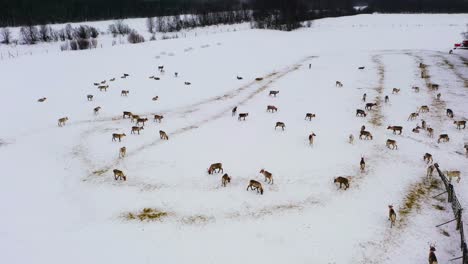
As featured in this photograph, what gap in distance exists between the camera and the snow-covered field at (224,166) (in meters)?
15.9

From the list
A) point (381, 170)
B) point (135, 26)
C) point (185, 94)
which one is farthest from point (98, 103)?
point (135, 26)

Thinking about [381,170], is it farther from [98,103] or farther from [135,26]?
[135,26]

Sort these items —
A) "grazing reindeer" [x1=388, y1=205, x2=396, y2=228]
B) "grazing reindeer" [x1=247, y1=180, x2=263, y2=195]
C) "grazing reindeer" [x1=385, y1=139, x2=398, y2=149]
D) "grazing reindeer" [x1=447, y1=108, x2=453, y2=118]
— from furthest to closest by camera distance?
"grazing reindeer" [x1=447, y1=108, x2=453, y2=118]
"grazing reindeer" [x1=385, y1=139, x2=398, y2=149]
"grazing reindeer" [x1=247, y1=180, x2=263, y2=195]
"grazing reindeer" [x1=388, y1=205, x2=396, y2=228]

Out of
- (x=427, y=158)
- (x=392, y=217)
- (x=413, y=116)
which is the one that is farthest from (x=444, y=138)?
(x=392, y=217)

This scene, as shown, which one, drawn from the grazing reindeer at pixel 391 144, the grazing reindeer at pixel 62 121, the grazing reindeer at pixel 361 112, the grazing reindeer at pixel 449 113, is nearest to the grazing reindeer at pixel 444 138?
the grazing reindeer at pixel 391 144

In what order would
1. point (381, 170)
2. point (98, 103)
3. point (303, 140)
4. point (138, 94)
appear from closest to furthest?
point (381, 170) < point (303, 140) < point (98, 103) < point (138, 94)

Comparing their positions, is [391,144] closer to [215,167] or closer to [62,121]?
[215,167]

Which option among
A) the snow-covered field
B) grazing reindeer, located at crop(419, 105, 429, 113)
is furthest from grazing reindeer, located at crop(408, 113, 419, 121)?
grazing reindeer, located at crop(419, 105, 429, 113)

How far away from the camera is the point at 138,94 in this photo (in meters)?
39.1

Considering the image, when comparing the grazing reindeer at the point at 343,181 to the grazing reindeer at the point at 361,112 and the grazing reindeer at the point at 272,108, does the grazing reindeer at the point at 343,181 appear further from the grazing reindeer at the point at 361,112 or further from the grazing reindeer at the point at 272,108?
the grazing reindeer at the point at 272,108

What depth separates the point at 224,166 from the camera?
22.8 meters

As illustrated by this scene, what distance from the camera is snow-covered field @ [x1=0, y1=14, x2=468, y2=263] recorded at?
1591cm

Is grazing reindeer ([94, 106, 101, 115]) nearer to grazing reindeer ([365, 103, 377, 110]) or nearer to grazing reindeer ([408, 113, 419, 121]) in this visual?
grazing reindeer ([365, 103, 377, 110])

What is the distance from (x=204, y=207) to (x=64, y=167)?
10.2 metres
